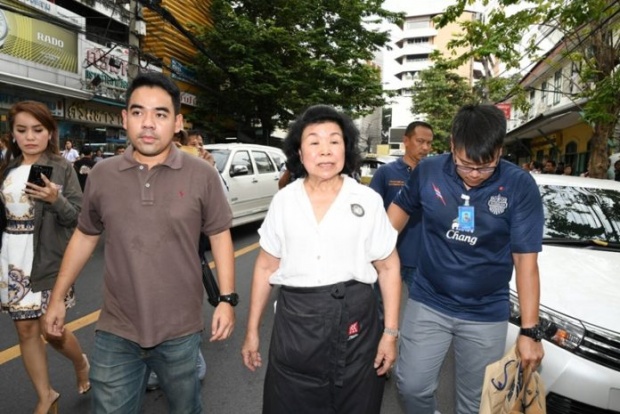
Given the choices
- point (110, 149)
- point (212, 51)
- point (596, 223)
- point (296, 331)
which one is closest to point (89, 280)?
point (296, 331)

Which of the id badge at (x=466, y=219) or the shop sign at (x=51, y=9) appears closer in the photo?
the id badge at (x=466, y=219)

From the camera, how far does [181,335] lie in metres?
1.95

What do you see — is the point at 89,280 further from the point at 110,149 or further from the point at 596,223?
the point at 110,149

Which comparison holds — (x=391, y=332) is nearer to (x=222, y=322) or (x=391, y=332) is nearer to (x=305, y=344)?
(x=305, y=344)

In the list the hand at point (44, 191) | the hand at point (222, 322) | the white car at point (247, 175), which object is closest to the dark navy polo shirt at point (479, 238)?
the hand at point (222, 322)

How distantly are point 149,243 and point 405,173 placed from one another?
99.5 inches

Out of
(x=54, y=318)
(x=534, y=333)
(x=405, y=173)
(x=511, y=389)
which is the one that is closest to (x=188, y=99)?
(x=405, y=173)

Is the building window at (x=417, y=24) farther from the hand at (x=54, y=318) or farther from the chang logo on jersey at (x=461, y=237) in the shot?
the hand at (x=54, y=318)

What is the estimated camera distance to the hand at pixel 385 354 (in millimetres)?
1933

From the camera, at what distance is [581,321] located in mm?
2498

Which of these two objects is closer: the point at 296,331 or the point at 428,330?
the point at 296,331

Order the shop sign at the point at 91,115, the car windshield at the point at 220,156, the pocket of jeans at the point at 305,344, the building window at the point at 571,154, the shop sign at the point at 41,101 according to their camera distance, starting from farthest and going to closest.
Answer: the building window at the point at 571,154 < the shop sign at the point at 91,115 < the shop sign at the point at 41,101 < the car windshield at the point at 220,156 < the pocket of jeans at the point at 305,344

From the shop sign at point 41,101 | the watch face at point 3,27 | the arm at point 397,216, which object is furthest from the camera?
the shop sign at point 41,101

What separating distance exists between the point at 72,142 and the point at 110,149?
1.60 metres
